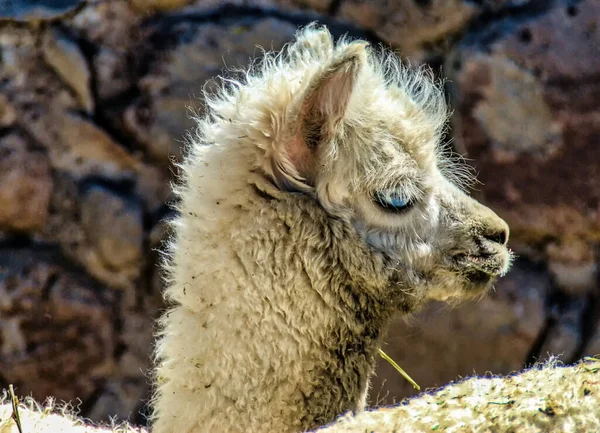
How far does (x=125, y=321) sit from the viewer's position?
461 cm

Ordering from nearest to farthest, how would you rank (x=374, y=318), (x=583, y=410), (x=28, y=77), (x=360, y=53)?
(x=583, y=410)
(x=360, y=53)
(x=374, y=318)
(x=28, y=77)

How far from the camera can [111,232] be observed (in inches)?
177

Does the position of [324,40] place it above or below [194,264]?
above

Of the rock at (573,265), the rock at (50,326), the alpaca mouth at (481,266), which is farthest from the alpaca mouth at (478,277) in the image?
the rock at (50,326)

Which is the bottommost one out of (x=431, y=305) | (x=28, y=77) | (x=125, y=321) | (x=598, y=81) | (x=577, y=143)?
(x=125, y=321)

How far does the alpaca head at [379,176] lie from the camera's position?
2393 millimetres

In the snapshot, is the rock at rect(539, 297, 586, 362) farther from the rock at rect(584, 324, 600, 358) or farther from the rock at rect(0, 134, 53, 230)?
the rock at rect(0, 134, 53, 230)

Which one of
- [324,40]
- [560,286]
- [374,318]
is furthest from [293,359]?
[560,286]

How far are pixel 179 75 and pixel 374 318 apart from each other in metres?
2.38

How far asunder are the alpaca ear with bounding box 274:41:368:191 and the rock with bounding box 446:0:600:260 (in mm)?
2316

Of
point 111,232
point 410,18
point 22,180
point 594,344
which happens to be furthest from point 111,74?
point 594,344

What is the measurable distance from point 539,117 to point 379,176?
2.35m

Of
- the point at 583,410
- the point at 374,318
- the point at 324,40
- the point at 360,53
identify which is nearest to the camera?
the point at 583,410

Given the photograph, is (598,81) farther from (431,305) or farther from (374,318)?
(374,318)
